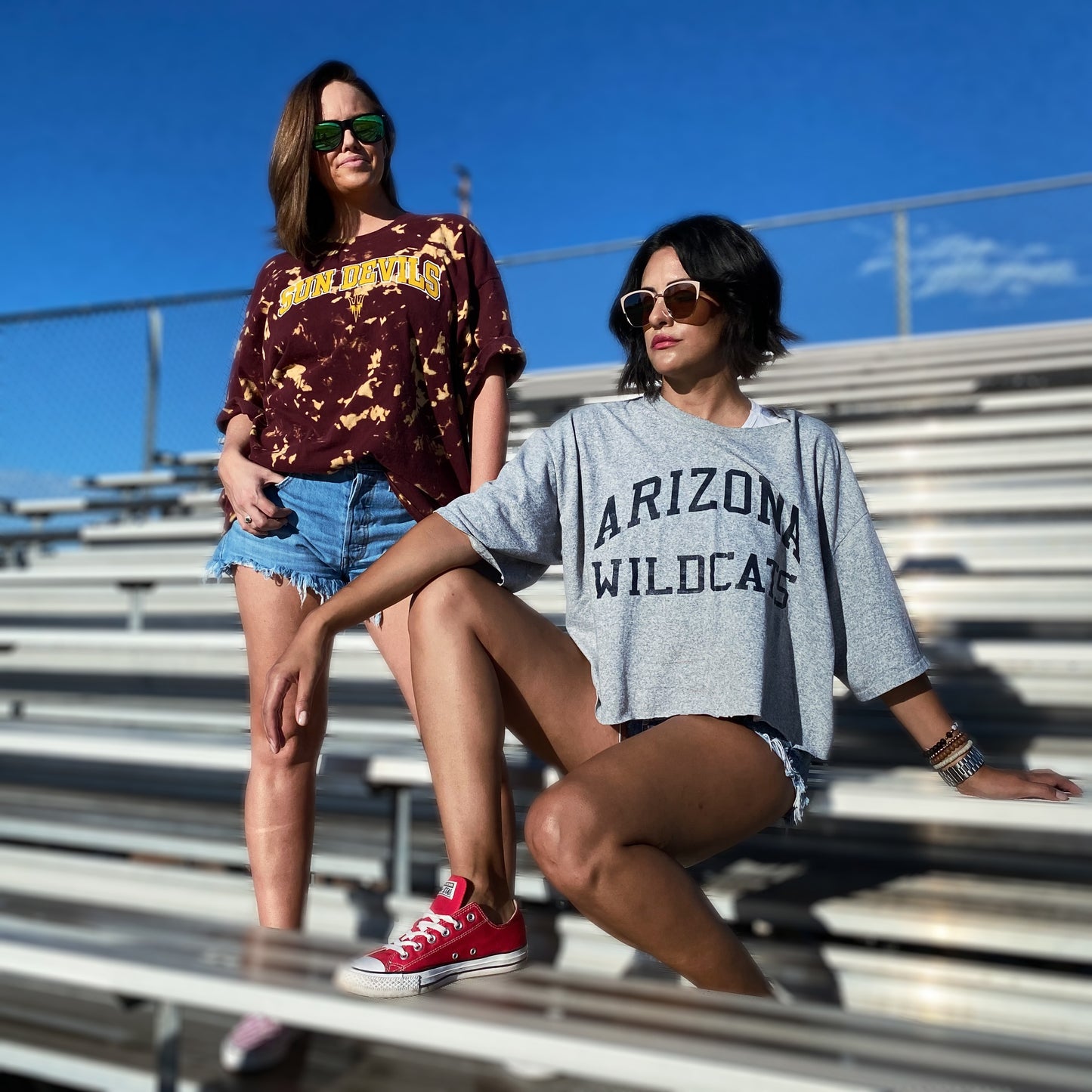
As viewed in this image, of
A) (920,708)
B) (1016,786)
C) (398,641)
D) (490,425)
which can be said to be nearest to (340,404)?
(490,425)

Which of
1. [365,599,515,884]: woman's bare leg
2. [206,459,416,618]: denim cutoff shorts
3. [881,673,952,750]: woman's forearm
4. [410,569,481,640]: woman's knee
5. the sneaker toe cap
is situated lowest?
the sneaker toe cap

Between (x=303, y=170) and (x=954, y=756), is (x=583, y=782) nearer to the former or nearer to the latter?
(x=954, y=756)

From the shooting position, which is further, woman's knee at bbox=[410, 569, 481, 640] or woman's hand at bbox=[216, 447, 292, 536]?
woman's hand at bbox=[216, 447, 292, 536]

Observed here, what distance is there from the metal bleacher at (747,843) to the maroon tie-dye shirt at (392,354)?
542 mm

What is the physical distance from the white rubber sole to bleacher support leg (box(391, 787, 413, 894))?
67cm

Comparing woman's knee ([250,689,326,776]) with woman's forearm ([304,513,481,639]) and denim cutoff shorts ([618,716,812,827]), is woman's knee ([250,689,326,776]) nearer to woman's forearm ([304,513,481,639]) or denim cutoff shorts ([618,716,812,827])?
woman's forearm ([304,513,481,639])

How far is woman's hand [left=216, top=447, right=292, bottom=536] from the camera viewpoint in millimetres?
1466

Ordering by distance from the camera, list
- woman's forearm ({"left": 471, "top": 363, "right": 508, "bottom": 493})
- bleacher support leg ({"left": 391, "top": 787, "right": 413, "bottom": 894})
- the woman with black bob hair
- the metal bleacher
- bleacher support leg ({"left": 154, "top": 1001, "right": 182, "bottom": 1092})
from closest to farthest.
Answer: the metal bleacher → the woman with black bob hair → bleacher support leg ({"left": 154, "top": 1001, "right": 182, "bottom": 1092}) → woman's forearm ({"left": 471, "top": 363, "right": 508, "bottom": 493}) → bleacher support leg ({"left": 391, "top": 787, "right": 413, "bottom": 894})

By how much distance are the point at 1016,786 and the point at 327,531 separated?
938 millimetres

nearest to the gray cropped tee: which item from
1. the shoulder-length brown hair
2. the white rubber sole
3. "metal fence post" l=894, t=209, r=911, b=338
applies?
the white rubber sole

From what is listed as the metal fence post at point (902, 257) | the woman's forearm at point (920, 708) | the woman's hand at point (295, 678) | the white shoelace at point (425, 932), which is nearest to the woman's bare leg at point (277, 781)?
the woman's hand at point (295, 678)

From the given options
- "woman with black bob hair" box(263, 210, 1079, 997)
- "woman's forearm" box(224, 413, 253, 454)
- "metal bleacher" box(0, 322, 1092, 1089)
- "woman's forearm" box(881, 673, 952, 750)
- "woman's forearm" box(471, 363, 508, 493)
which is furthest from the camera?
"woman's forearm" box(224, 413, 253, 454)

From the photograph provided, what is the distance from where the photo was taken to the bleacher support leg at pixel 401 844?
184 centimetres

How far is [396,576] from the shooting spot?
4.33 ft
